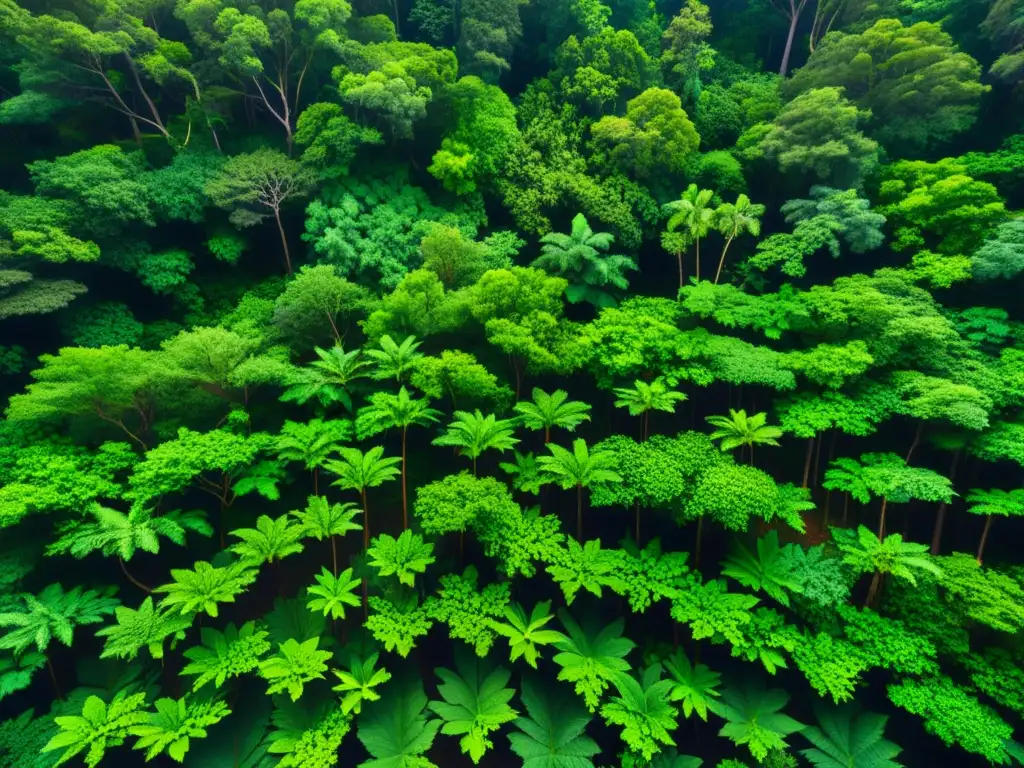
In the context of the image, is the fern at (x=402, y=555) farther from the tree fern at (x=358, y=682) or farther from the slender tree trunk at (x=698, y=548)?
the slender tree trunk at (x=698, y=548)

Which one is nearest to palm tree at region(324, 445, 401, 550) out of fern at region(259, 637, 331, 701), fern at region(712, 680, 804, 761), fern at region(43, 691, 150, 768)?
fern at region(259, 637, 331, 701)

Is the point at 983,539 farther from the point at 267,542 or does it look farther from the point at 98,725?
the point at 98,725

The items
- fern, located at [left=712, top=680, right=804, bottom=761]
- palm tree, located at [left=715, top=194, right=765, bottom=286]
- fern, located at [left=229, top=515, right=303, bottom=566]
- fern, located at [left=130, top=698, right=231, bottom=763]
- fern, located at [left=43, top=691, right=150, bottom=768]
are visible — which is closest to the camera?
fern, located at [left=43, top=691, right=150, bottom=768]

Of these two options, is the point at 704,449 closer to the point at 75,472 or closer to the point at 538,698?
the point at 538,698

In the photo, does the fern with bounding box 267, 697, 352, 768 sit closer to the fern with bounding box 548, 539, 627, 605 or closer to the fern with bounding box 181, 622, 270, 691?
the fern with bounding box 181, 622, 270, 691

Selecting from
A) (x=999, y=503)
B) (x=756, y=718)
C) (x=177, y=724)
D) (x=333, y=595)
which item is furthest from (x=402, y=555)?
(x=999, y=503)

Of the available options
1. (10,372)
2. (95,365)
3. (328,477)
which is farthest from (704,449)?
(10,372)

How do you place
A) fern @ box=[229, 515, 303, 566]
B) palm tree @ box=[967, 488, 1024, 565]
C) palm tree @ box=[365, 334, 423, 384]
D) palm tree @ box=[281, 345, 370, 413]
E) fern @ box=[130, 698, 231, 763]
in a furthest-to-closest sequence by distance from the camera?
palm tree @ box=[365, 334, 423, 384], palm tree @ box=[281, 345, 370, 413], palm tree @ box=[967, 488, 1024, 565], fern @ box=[229, 515, 303, 566], fern @ box=[130, 698, 231, 763]

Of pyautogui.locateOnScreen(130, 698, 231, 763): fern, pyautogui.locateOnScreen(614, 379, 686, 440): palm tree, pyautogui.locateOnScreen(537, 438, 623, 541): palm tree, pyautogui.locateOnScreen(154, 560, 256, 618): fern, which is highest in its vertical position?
pyautogui.locateOnScreen(614, 379, 686, 440): palm tree
